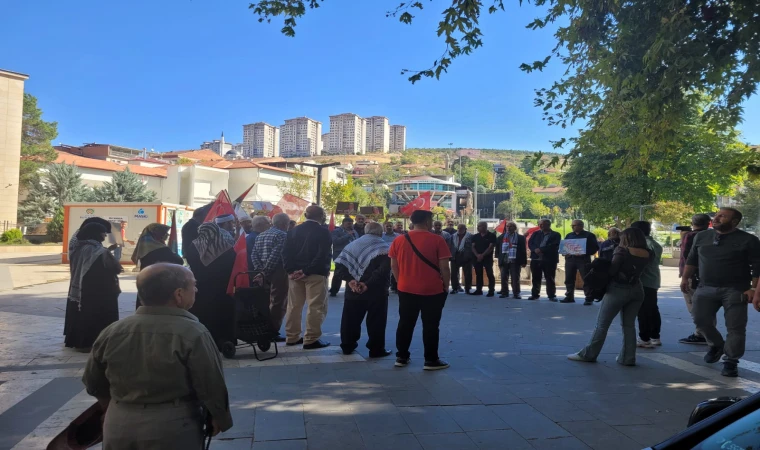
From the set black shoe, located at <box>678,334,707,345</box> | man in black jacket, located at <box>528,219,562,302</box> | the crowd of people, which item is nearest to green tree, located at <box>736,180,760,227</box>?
man in black jacket, located at <box>528,219,562,302</box>

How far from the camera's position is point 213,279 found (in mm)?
6262

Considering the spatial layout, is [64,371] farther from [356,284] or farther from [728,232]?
[728,232]

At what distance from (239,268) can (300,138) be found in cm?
18443

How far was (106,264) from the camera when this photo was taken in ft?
21.6

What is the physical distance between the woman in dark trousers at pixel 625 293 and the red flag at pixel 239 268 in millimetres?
4223

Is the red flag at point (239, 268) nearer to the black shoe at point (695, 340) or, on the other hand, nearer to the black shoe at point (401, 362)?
the black shoe at point (401, 362)

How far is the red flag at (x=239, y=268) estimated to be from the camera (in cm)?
635

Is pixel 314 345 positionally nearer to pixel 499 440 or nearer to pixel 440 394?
pixel 440 394

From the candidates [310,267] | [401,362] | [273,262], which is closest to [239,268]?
[273,262]

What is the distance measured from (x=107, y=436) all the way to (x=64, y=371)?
426 centimetres

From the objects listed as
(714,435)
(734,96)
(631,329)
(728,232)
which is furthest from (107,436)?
(734,96)

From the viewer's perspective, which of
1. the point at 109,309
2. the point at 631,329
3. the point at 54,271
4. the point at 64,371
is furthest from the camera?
the point at 54,271

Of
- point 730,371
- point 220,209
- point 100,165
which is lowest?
point 730,371

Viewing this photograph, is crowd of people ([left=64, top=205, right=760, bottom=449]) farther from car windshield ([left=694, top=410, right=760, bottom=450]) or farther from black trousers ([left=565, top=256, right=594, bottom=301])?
black trousers ([left=565, top=256, right=594, bottom=301])
